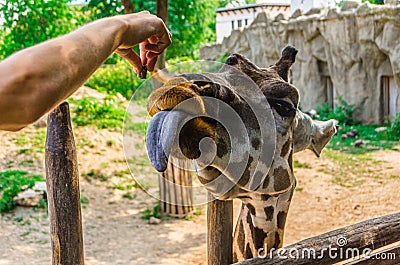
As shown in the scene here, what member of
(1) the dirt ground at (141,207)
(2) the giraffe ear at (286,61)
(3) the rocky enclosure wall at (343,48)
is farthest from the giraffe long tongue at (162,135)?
(3) the rocky enclosure wall at (343,48)

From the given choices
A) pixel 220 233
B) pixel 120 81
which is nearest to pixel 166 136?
pixel 220 233

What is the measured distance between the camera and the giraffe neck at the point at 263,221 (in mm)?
1208

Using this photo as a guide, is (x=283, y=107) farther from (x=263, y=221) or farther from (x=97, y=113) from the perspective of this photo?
(x=97, y=113)

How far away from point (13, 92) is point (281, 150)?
0.76m

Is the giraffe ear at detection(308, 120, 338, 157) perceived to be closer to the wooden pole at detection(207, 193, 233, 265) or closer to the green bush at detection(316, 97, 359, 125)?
the wooden pole at detection(207, 193, 233, 265)

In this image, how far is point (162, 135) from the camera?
0.82 meters

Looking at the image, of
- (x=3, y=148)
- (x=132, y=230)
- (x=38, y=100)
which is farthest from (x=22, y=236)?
(x=38, y=100)

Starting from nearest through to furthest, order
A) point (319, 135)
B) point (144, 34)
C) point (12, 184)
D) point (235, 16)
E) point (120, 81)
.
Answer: point (144, 34)
point (319, 135)
point (12, 184)
point (120, 81)
point (235, 16)

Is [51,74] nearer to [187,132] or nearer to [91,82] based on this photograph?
[187,132]

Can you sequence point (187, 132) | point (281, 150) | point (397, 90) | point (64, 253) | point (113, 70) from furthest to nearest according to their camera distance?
point (113, 70) < point (397, 90) < point (64, 253) < point (281, 150) < point (187, 132)

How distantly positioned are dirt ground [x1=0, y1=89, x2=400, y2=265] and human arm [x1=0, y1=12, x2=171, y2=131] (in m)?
3.63

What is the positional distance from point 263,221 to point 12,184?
4.80m

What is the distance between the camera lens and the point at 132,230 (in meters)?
4.92

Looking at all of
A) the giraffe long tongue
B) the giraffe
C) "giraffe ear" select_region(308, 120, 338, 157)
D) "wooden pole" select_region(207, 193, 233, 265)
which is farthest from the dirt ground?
the giraffe long tongue
